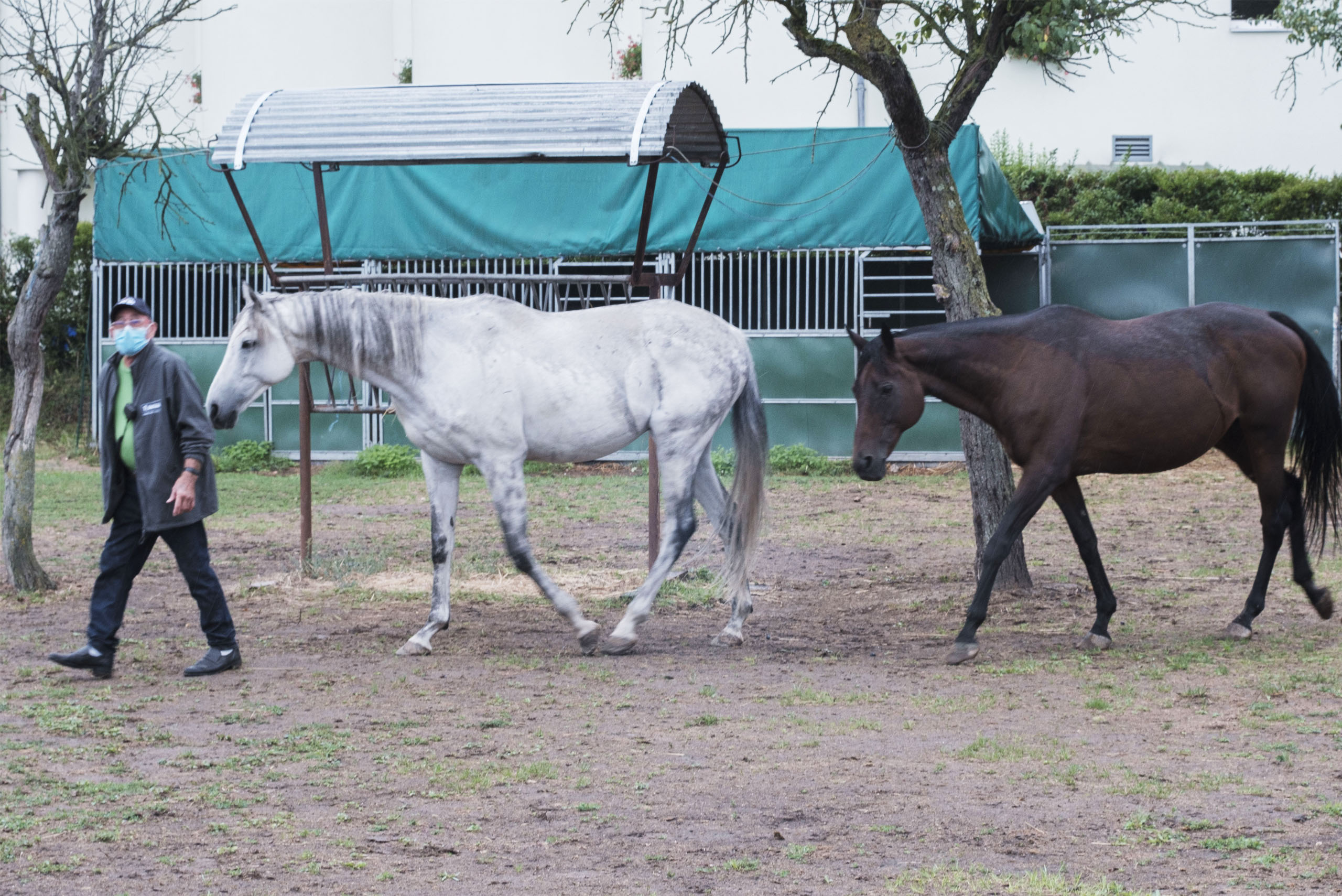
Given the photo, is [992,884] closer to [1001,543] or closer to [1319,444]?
[1001,543]

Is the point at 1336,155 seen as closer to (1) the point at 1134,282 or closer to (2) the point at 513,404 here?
(1) the point at 1134,282

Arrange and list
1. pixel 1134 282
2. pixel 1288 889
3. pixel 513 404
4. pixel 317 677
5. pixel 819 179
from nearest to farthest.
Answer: pixel 1288 889 → pixel 317 677 → pixel 513 404 → pixel 819 179 → pixel 1134 282

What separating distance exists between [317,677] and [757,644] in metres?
2.24

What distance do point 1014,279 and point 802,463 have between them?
383 cm

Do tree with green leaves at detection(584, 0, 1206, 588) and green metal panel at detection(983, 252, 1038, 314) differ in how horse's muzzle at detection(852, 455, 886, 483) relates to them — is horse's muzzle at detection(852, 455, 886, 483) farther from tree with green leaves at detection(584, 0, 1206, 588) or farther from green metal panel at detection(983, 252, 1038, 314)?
green metal panel at detection(983, 252, 1038, 314)

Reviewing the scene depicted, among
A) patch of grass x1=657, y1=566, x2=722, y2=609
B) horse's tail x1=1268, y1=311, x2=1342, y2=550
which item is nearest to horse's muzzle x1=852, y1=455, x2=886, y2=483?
patch of grass x1=657, y1=566, x2=722, y2=609

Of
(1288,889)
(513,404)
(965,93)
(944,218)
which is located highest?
(965,93)

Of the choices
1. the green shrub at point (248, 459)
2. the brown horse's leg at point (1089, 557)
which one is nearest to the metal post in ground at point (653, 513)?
the brown horse's leg at point (1089, 557)

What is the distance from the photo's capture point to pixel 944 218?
841cm

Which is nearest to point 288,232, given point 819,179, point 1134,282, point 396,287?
point 396,287

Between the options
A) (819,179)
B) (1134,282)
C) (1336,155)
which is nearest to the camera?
(819,179)

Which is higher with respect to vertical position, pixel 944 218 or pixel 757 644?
pixel 944 218

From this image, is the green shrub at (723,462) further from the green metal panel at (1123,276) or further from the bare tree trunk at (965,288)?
the bare tree trunk at (965,288)

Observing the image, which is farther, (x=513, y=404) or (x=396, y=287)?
(x=396, y=287)
